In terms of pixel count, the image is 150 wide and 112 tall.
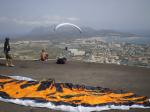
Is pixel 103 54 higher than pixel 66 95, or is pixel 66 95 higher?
pixel 66 95

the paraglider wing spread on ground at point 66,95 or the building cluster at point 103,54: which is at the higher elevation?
the paraglider wing spread on ground at point 66,95

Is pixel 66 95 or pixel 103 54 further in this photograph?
pixel 103 54

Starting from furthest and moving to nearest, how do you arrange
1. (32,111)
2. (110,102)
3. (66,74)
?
(66,74) → (110,102) → (32,111)

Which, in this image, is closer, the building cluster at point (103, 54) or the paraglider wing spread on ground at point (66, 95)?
the paraglider wing spread on ground at point (66, 95)

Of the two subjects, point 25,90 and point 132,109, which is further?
point 25,90

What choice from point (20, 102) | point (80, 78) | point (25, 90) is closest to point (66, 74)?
point (80, 78)

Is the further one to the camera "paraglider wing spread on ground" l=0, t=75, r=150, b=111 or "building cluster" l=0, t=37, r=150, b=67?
"building cluster" l=0, t=37, r=150, b=67

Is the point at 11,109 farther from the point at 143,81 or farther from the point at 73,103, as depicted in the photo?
the point at 143,81

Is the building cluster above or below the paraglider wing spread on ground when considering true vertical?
below
